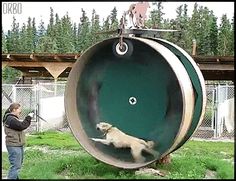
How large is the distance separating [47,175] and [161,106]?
1770 mm

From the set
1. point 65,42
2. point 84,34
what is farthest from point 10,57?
point 84,34

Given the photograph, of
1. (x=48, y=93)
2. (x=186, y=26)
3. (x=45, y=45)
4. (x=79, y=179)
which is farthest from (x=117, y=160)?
(x=45, y=45)

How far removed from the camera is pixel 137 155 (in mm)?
6250

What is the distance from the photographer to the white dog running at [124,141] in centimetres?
622

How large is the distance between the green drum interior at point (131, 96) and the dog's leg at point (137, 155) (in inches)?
3.0

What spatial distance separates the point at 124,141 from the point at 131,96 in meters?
0.60

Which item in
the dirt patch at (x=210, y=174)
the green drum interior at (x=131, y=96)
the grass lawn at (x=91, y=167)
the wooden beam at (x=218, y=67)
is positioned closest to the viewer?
the green drum interior at (x=131, y=96)

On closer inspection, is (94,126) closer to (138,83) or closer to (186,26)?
(138,83)

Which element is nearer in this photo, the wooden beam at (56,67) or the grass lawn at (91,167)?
the grass lawn at (91,167)

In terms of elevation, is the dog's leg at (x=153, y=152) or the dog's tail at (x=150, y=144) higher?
the dog's tail at (x=150, y=144)

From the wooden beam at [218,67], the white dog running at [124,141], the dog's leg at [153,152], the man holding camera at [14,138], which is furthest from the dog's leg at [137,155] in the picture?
the wooden beam at [218,67]

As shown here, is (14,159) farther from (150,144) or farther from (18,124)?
(150,144)

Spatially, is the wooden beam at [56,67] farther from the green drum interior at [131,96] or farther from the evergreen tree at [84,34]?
the evergreen tree at [84,34]

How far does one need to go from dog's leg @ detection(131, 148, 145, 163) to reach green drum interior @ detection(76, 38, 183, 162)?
0.08 m
